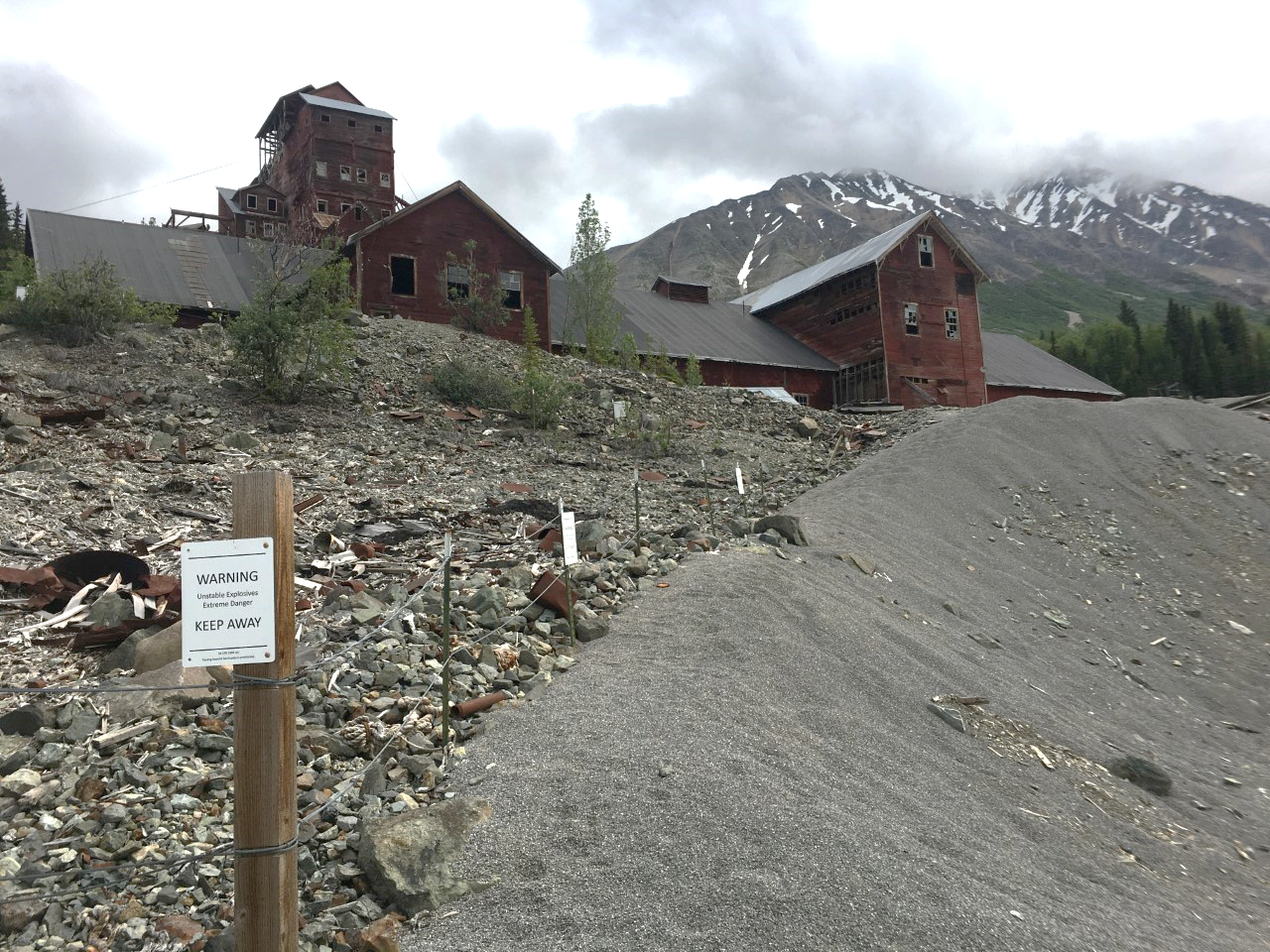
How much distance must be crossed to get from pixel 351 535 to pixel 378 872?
7.24 m

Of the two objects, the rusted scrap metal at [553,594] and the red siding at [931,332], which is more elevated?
the red siding at [931,332]

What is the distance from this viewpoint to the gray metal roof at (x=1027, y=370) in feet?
136

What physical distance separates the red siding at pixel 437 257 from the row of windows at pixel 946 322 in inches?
581

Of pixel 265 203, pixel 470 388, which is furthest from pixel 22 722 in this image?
pixel 265 203

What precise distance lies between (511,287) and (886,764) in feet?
86.1

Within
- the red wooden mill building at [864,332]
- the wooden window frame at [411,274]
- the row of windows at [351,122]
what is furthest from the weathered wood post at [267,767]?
the row of windows at [351,122]

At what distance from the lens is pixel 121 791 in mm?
5266

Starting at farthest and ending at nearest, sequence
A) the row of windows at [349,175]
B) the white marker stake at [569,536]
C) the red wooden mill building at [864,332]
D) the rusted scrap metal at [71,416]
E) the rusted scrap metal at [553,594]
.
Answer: the row of windows at [349,175] → the red wooden mill building at [864,332] → the rusted scrap metal at [71,416] → the rusted scrap metal at [553,594] → the white marker stake at [569,536]

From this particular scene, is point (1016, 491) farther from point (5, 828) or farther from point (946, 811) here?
point (5, 828)

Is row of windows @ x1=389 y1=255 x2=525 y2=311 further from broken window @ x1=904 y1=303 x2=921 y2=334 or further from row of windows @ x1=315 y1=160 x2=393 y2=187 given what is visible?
row of windows @ x1=315 y1=160 x2=393 y2=187

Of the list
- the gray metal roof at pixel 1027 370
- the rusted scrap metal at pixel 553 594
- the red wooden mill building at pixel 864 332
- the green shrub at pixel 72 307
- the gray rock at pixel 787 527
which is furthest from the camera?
the gray metal roof at pixel 1027 370

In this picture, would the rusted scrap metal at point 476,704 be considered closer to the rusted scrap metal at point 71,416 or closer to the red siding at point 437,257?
the rusted scrap metal at point 71,416

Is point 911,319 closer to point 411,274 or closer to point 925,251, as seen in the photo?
point 925,251

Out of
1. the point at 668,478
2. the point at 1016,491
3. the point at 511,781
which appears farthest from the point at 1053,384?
the point at 511,781
